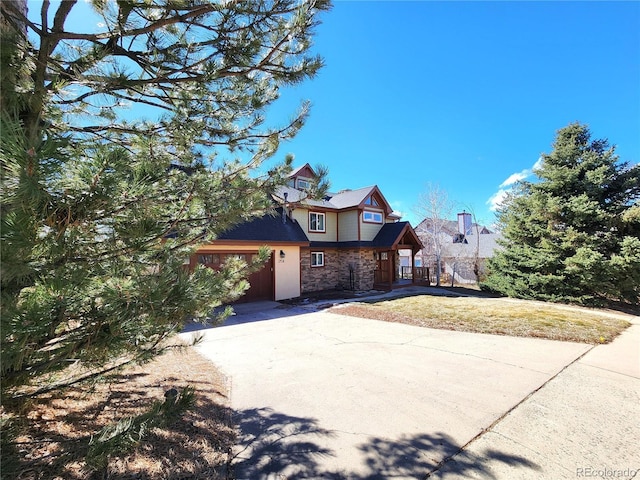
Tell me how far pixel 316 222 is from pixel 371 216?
3.63 meters

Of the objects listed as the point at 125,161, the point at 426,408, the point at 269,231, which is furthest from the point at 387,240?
the point at 125,161

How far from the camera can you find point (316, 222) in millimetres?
17141

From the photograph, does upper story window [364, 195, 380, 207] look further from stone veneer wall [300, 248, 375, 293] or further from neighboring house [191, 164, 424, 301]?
stone veneer wall [300, 248, 375, 293]

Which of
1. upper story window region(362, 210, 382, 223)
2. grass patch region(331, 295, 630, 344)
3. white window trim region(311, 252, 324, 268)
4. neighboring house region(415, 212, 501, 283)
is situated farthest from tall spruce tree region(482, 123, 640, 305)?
white window trim region(311, 252, 324, 268)

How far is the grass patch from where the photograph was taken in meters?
7.73

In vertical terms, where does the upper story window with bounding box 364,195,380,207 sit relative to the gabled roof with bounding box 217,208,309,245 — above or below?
above

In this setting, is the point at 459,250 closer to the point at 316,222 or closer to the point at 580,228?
the point at 580,228

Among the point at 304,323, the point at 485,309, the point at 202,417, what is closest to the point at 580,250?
the point at 485,309

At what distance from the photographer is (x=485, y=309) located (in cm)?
1088

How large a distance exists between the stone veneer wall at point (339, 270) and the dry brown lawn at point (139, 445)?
1172cm

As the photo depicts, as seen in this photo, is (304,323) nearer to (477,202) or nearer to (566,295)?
(566,295)

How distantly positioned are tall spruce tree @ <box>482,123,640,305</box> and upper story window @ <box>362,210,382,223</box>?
7518 millimetres

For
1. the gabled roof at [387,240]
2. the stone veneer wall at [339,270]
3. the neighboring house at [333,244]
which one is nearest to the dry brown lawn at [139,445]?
the neighboring house at [333,244]

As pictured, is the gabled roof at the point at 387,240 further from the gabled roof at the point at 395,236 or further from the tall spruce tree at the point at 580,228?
the tall spruce tree at the point at 580,228
